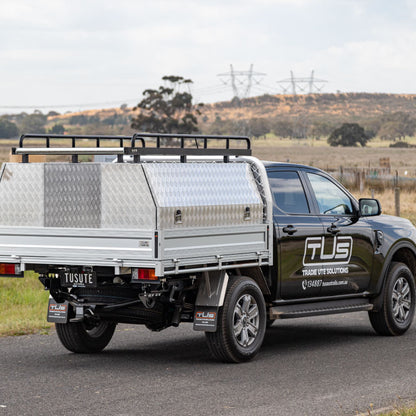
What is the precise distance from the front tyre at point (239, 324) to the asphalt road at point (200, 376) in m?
0.14

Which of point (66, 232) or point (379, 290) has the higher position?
point (66, 232)

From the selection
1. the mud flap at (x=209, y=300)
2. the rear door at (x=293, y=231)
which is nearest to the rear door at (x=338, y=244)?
the rear door at (x=293, y=231)

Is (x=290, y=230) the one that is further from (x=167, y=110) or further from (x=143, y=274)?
(x=167, y=110)

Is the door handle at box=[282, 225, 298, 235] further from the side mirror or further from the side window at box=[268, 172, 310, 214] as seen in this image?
the side mirror

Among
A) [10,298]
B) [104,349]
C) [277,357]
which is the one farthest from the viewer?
[10,298]

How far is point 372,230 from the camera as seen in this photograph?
11.1 m

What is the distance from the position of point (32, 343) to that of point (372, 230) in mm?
4128

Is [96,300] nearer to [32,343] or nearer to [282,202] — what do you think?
[32,343]

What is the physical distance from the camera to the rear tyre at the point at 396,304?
1105 centimetres

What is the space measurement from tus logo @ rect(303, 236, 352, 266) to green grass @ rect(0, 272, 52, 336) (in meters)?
3.43

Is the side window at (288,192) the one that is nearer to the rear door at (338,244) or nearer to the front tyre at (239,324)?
the rear door at (338,244)

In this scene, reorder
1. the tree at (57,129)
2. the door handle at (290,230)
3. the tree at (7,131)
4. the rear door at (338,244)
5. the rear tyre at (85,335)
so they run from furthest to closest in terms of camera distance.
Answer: the tree at (7,131) → the tree at (57,129) → the rear door at (338,244) → the door handle at (290,230) → the rear tyre at (85,335)

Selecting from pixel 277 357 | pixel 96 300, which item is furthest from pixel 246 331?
pixel 96 300

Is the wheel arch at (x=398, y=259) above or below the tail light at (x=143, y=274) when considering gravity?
below
